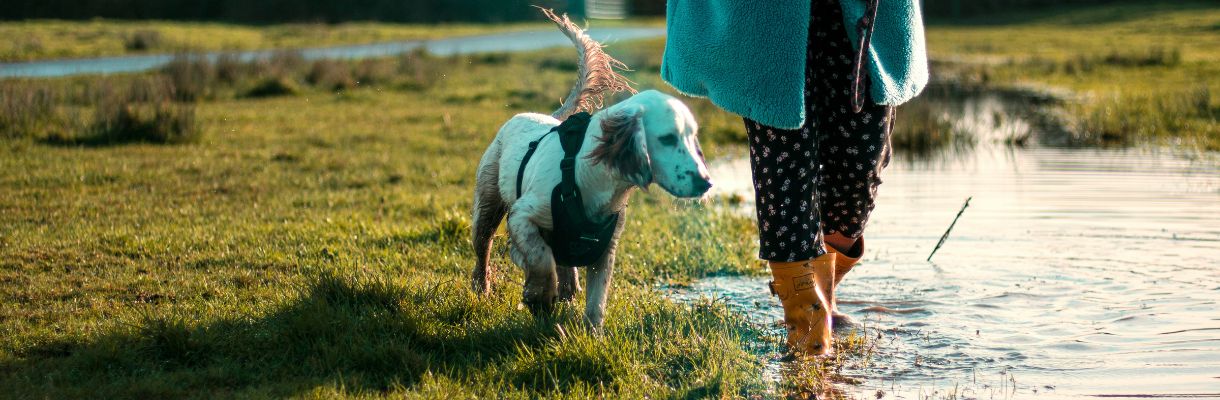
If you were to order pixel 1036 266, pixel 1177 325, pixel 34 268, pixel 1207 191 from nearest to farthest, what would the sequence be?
1. pixel 1177 325
2. pixel 34 268
3. pixel 1036 266
4. pixel 1207 191

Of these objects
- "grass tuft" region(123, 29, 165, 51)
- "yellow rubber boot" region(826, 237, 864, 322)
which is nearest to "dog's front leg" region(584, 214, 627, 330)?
"yellow rubber boot" region(826, 237, 864, 322)

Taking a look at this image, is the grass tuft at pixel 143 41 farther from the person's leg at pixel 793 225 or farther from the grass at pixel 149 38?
the person's leg at pixel 793 225

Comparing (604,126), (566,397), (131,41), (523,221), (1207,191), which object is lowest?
(131,41)

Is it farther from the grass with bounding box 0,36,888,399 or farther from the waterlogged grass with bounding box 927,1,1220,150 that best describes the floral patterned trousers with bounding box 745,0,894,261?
the waterlogged grass with bounding box 927,1,1220,150

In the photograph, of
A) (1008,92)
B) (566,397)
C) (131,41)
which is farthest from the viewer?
(131,41)

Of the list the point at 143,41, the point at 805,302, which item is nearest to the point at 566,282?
the point at 805,302

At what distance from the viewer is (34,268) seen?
605cm

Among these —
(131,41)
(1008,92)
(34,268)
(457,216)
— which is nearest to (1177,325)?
(457,216)

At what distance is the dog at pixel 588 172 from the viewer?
162 inches

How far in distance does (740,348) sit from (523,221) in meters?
1.10

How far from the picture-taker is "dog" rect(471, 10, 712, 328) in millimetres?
4109

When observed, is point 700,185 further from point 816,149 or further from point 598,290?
point 598,290

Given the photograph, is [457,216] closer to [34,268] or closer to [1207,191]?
[34,268]

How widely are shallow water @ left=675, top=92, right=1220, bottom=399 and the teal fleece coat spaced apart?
1190 millimetres
